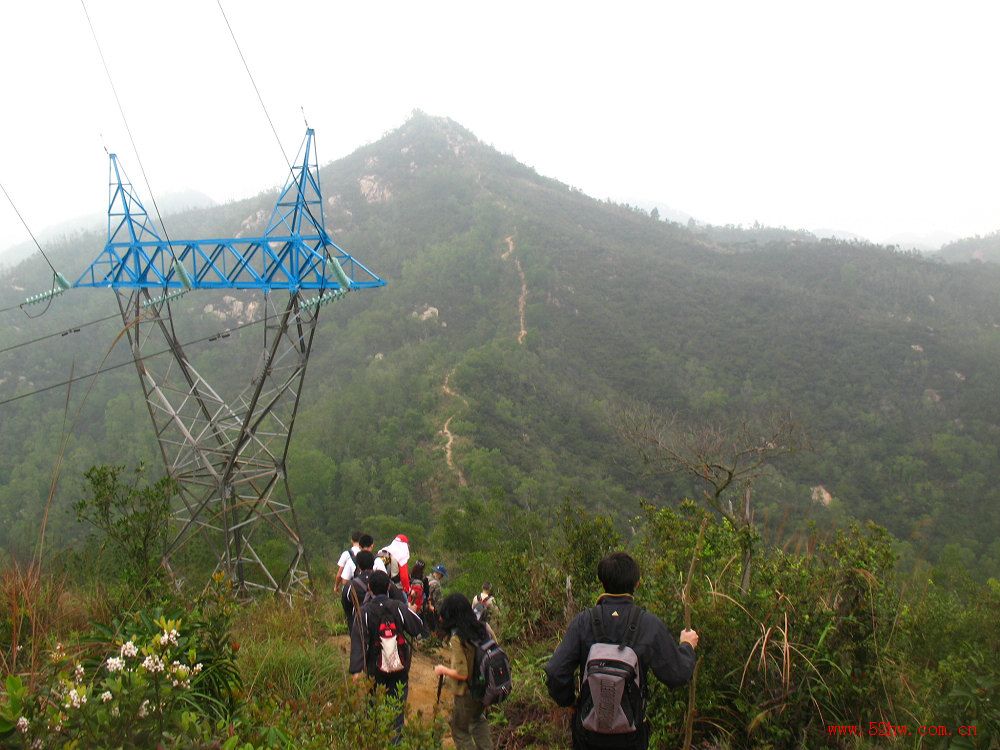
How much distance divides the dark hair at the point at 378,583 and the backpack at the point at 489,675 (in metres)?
0.72

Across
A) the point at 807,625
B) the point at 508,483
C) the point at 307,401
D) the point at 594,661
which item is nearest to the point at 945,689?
the point at 807,625

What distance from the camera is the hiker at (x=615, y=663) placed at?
7.75ft

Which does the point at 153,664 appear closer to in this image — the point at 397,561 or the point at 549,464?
the point at 397,561

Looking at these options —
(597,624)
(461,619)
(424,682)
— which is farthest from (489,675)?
(424,682)

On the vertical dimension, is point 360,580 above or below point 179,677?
below

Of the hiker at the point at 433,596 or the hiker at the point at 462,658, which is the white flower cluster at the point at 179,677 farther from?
the hiker at the point at 433,596

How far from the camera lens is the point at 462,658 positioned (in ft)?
10.9

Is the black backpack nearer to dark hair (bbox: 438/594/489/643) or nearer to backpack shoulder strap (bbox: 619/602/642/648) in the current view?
dark hair (bbox: 438/594/489/643)

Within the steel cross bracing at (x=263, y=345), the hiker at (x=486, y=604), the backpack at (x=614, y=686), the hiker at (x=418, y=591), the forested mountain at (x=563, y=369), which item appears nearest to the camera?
the backpack at (x=614, y=686)

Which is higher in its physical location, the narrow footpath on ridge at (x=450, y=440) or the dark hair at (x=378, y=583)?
the dark hair at (x=378, y=583)

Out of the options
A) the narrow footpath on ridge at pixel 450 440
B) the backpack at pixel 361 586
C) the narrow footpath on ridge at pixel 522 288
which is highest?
the backpack at pixel 361 586

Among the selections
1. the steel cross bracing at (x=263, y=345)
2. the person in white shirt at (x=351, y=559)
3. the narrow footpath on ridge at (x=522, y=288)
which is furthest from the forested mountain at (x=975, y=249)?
the person in white shirt at (x=351, y=559)

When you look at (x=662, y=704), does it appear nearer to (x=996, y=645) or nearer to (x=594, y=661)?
(x=594, y=661)

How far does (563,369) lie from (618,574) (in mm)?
37405
